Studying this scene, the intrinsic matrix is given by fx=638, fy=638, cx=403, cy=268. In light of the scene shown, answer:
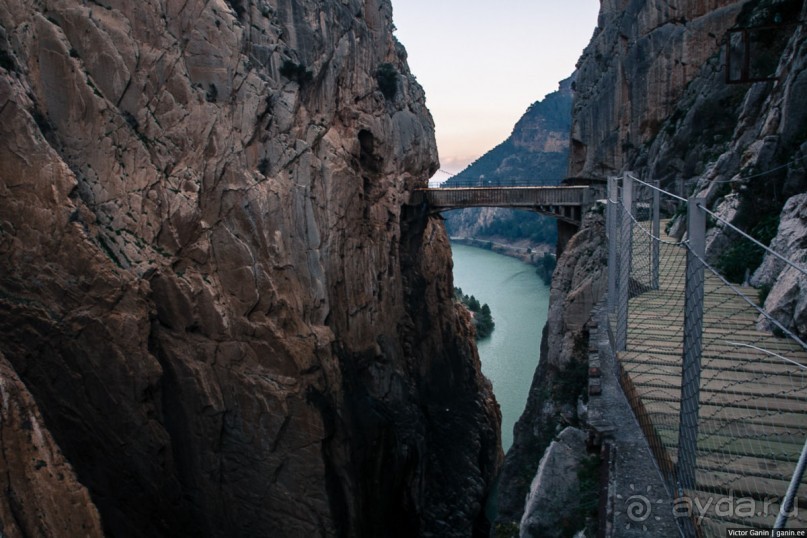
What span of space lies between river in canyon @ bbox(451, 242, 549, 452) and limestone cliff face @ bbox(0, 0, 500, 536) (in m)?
11.6

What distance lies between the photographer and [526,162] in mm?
120250

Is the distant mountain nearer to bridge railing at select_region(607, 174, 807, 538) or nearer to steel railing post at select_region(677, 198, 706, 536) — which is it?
bridge railing at select_region(607, 174, 807, 538)

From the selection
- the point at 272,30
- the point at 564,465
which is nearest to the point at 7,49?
the point at 272,30

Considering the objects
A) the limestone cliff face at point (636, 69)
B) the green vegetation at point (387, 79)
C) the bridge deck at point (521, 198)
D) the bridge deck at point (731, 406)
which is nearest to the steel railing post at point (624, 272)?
the bridge deck at point (731, 406)

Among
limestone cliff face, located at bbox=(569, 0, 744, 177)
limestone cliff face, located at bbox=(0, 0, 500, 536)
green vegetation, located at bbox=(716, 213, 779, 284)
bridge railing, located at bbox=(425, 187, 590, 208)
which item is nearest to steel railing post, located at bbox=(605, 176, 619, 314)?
green vegetation, located at bbox=(716, 213, 779, 284)

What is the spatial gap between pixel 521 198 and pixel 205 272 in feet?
36.5

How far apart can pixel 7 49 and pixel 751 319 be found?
A: 523 inches

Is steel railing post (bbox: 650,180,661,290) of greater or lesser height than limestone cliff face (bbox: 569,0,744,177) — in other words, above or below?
below

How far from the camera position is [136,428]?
13.1 meters

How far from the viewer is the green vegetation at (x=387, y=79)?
65.6 feet

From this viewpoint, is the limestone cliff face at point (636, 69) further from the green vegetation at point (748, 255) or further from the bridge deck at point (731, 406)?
the bridge deck at point (731, 406)

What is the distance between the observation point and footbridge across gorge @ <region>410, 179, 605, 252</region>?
20328mm

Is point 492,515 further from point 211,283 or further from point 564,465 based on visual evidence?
point 564,465

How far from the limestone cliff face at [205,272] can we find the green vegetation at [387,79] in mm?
1294
